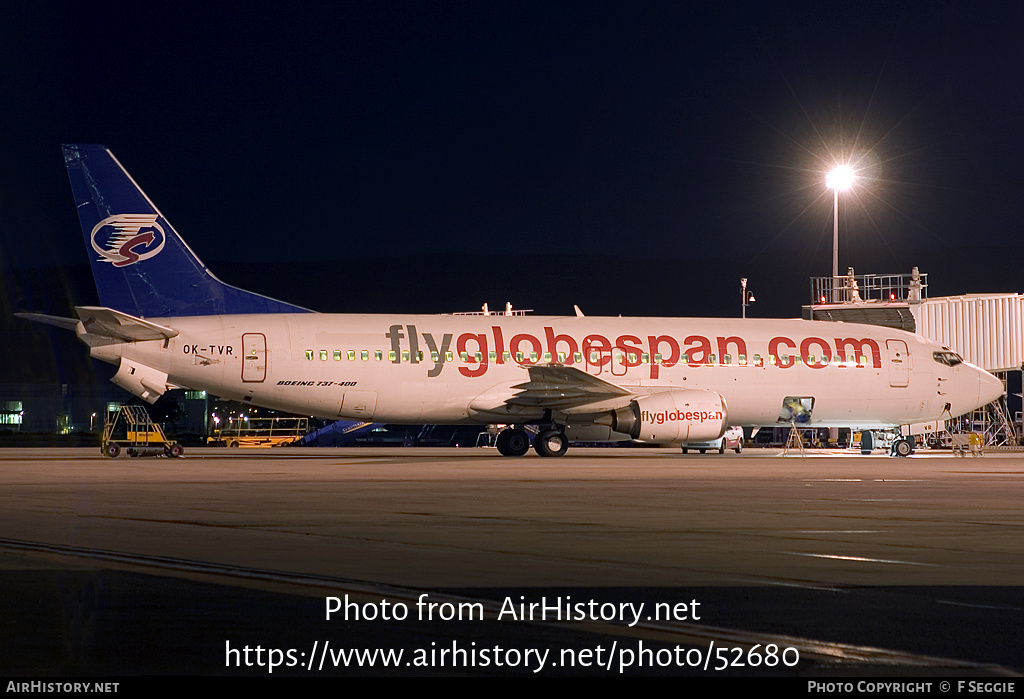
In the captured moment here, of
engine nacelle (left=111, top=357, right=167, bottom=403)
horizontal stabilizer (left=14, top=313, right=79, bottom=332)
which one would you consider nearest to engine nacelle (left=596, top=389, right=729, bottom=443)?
engine nacelle (left=111, top=357, right=167, bottom=403)

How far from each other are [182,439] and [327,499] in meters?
53.3

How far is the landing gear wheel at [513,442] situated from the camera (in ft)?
127

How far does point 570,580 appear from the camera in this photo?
9414mm

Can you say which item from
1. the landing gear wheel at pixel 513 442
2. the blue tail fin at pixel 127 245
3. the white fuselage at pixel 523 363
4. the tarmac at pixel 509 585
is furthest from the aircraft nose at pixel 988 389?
the blue tail fin at pixel 127 245

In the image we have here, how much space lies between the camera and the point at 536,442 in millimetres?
38094

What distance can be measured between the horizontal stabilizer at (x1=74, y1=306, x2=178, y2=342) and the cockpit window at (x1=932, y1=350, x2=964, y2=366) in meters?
24.7

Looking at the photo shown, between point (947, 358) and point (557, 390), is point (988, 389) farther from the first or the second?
point (557, 390)

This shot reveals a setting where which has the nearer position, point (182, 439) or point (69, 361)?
point (182, 439)

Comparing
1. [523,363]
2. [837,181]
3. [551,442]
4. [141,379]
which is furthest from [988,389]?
[141,379]

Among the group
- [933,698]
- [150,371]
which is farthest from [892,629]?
[150,371]

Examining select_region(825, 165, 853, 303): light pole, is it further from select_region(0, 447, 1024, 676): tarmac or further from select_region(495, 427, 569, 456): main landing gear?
select_region(0, 447, 1024, 676): tarmac

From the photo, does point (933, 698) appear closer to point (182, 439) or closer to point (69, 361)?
point (182, 439)

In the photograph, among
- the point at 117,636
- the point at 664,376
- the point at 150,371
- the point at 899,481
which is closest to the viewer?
the point at 117,636

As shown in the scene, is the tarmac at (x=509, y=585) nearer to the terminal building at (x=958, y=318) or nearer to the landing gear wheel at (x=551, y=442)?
the landing gear wheel at (x=551, y=442)
